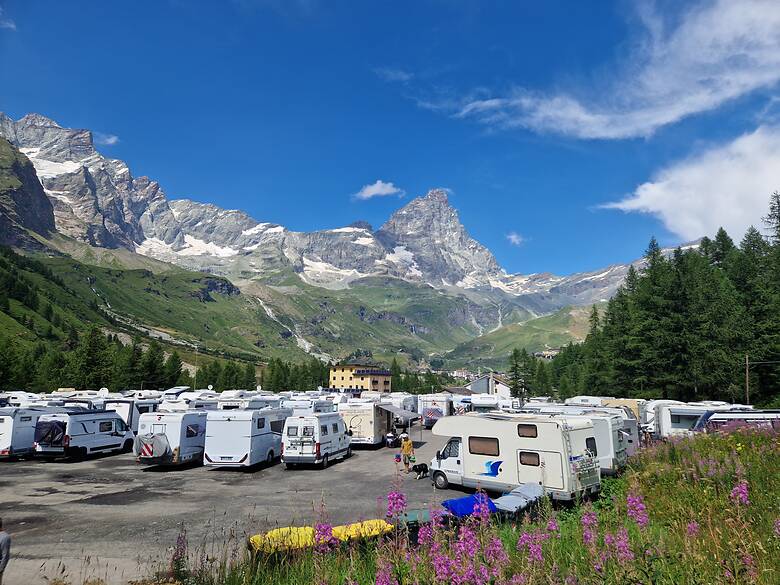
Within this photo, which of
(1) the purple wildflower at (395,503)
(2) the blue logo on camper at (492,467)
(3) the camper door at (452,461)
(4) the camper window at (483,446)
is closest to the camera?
(1) the purple wildflower at (395,503)

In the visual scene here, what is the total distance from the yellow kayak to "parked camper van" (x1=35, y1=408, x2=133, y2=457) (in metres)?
26.4

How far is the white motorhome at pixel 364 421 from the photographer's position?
115ft

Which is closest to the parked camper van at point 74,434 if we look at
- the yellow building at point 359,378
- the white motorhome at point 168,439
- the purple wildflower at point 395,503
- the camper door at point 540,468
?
the white motorhome at point 168,439

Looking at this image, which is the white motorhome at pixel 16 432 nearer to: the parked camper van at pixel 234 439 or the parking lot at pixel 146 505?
the parking lot at pixel 146 505

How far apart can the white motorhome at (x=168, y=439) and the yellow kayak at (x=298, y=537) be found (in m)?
20.2

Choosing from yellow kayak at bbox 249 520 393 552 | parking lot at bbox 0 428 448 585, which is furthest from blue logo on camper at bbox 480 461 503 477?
yellow kayak at bbox 249 520 393 552

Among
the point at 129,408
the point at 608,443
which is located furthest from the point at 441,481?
the point at 129,408

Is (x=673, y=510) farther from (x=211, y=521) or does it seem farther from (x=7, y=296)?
(x=7, y=296)

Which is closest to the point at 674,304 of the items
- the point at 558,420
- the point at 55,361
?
the point at 558,420

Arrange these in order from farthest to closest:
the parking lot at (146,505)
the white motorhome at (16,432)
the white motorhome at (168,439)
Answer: the white motorhome at (16,432) < the white motorhome at (168,439) < the parking lot at (146,505)

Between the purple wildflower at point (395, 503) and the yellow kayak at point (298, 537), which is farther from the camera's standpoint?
the yellow kayak at point (298, 537)

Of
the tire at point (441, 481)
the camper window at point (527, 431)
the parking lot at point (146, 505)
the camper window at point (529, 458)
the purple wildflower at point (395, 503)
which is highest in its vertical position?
the purple wildflower at point (395, 503)

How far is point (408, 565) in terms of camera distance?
18.1 feet

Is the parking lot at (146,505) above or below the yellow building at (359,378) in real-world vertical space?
below
